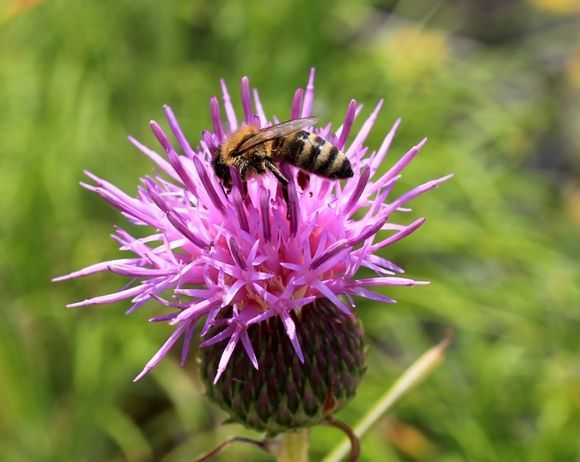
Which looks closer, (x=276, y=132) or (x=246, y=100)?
(x=276, y=132)

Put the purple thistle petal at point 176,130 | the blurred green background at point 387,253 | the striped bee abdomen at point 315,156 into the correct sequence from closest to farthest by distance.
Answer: the striped bee abdomen at point 315,156 < the purple thistle petal at point 176,130 < the blurred green background at point 387,253

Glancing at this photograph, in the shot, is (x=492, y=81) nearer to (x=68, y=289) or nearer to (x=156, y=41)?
(x=156, y=41)

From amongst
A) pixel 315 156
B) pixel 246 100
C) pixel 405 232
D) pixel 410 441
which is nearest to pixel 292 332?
pixel 405 232

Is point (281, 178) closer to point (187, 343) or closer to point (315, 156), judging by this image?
point (315, 156)

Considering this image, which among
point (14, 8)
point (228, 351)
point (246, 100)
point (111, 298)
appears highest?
point (14, 8)

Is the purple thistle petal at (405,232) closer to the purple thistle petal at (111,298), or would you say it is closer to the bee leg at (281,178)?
the bee leg at (281,178)

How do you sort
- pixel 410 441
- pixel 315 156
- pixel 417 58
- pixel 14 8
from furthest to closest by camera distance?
pixel 417 58 → pixel 14 8 → pixel 410 441 → pixel 315 156

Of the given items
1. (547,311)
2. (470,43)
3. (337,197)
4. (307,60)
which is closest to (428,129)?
(307,60)

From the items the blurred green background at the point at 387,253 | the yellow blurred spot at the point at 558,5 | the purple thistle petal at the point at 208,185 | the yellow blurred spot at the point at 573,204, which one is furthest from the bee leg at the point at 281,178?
the yellow blurred spot at the point at 558,5
